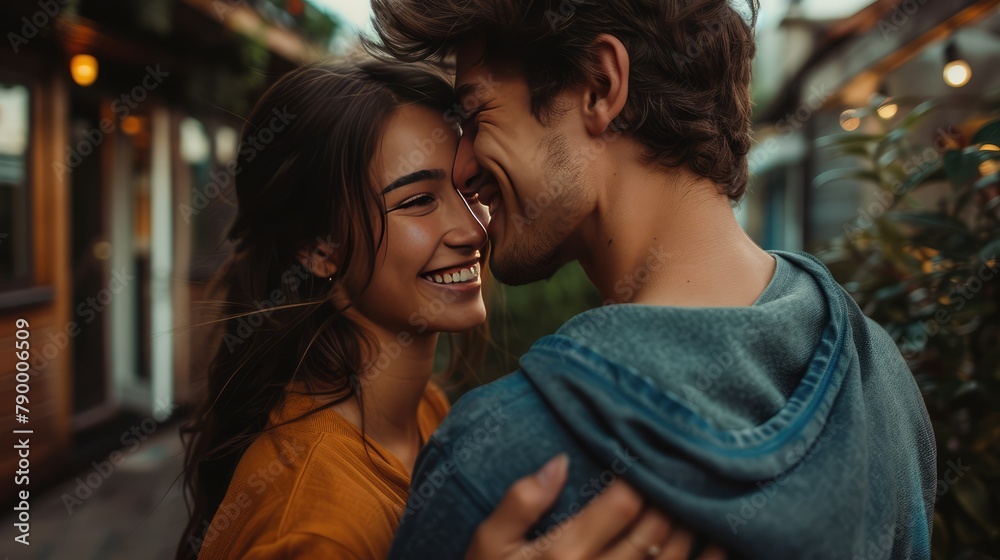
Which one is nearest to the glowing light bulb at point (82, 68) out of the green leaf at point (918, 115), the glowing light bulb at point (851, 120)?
the glowing light bulb at point (851, 120)

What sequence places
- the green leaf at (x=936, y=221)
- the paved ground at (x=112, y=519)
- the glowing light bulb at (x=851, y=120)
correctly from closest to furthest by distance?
the green leaf at (x=936, y=221), the glowing light bulb at (x=851, y=120), the paved ground at (x=112, y=519)

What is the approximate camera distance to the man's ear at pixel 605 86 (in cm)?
140

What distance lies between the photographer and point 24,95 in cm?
482

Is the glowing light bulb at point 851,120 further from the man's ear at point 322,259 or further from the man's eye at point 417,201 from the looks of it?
the man's ear at point 322,259

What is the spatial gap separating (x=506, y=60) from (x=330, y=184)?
0.58m

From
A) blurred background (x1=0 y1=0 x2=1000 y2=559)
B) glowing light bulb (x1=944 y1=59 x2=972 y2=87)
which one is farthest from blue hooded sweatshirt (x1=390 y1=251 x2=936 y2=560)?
glowing light bulb (x1=944 y1=59 x2=972 y2=87)

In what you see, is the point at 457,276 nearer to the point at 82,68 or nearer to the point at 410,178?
the point at 410,178

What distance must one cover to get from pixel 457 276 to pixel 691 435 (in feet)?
3.36

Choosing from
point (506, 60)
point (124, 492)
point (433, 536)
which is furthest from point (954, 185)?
point (124, 492)

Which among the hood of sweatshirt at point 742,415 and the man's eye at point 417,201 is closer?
the hood of sweatshirt at point 742,415

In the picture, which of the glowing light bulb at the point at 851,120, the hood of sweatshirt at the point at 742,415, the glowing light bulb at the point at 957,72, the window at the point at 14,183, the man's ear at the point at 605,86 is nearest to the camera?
the hood of sweatshirt at the point at 742,415

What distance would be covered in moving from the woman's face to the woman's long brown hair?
4 cm

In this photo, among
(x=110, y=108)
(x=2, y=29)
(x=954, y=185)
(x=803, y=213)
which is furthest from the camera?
(x=803, y=213)

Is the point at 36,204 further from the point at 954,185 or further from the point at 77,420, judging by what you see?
the point at 954,185
